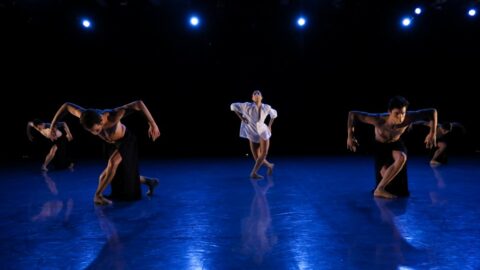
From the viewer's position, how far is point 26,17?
828cm

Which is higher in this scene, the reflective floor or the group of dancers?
the group of dancers

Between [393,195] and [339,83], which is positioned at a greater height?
[339,83]

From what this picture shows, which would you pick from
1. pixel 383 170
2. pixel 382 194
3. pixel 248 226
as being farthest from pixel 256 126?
pixel 248 226

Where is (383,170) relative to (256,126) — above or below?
below

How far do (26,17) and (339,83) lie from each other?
7.38 m

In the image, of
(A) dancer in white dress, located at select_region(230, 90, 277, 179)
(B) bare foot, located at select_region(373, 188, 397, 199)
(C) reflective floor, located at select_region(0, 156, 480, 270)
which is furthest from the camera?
(A) dancer in white dress, located at select_region(230, 90, 277, 179)

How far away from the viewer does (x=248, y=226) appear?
3.13 meters

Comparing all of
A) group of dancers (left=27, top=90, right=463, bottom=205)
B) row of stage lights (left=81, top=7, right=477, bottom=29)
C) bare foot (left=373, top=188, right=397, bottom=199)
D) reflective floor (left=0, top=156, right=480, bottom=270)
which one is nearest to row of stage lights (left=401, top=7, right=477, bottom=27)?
row of stage lights (left=81, top=7, right=477, bottom=29)

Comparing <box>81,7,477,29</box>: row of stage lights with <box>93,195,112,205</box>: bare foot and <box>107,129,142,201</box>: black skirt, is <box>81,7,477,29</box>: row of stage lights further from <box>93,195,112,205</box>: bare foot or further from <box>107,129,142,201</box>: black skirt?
<box>93,195,112,205</box>: bare foot

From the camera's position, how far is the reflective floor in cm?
234

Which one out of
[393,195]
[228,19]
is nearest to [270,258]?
[393,195]

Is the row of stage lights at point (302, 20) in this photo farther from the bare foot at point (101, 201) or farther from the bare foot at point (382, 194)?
the bare foot at point (101, 201)

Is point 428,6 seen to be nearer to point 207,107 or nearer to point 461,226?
point 207,107

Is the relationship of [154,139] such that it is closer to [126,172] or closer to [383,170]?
[126,172]
